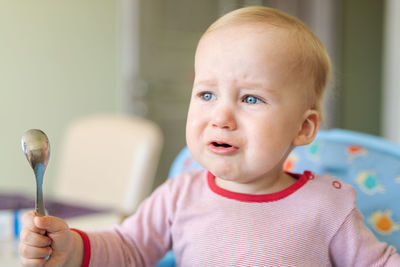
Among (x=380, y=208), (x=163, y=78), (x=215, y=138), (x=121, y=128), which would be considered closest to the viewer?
(x=215, y=138)

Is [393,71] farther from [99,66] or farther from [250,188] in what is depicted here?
[250,188]

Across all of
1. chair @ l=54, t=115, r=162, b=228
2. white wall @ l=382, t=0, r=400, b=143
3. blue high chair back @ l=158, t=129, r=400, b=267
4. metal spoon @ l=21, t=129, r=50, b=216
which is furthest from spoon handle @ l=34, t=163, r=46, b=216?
white wall @ l=382, t=0, r=400, b=143

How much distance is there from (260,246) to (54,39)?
2477 mm

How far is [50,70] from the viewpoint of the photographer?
2.99m

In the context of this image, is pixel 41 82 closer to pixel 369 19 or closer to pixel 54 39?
pixel 54 39

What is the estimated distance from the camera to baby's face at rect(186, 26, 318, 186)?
77 cm

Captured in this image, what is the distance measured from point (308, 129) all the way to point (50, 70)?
2.38 meters

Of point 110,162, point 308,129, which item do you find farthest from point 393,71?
point 308,129

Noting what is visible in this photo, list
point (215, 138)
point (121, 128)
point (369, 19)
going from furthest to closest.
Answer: point (369, 19) < point (121, 128) < point (215, 138)

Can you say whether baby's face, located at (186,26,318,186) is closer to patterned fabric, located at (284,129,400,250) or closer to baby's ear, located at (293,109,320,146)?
baby's ear, located at (293,109,320,146)

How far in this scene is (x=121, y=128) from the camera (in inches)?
73.5

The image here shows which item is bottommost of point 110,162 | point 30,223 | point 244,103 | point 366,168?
point 110,162

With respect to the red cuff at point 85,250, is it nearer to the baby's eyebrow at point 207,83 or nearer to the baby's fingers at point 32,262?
the baby's fingers at point 32,262

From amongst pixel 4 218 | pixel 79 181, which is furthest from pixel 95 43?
pixel 4 218
